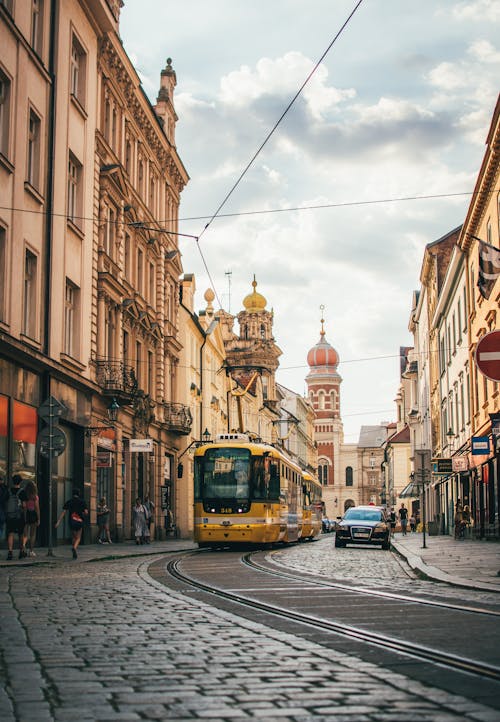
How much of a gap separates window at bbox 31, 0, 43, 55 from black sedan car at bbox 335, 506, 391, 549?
17.0m

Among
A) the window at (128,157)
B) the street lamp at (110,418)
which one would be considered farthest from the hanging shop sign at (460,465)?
the window at (128,157)

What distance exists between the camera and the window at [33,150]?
26.9 metres

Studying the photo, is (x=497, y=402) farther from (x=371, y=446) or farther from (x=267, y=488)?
(x=371, y=446)

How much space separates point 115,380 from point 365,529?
933cm

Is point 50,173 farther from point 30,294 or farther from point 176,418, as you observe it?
point 176,418

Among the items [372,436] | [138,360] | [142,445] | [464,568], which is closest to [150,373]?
[138,360]

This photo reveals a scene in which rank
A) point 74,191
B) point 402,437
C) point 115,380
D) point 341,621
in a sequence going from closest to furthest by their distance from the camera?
point 341,621 → point 74,191 → point 115,380 → point 402,437

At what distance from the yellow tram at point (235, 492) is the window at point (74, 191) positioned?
7.90m

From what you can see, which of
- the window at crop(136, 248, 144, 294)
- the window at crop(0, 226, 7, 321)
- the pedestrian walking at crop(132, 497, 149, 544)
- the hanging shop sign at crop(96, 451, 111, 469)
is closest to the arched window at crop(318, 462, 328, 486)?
the window at crop(136, 248, 144, 294)

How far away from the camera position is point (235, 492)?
29906 millimetres

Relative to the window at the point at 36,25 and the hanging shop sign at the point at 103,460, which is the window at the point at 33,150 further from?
the hanging shop sign at the point at 103,460

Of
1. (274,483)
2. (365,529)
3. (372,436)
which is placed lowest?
(365,529)

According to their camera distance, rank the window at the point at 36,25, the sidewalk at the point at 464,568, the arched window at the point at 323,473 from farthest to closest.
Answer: the arched window at the point at 323,473 → the window at the point at 36,25 → the sidewalk at the point at 464,568

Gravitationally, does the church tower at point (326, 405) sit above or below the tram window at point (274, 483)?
above
